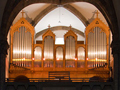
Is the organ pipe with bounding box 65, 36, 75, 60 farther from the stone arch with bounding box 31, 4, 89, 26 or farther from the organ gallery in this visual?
the stone arch with bounding box 31, 4, 89, 26

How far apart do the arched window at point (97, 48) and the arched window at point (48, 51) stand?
114 inches

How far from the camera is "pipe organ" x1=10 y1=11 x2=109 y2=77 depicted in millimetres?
25688

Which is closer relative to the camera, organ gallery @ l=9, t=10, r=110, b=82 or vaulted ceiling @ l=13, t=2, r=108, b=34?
organ gallery @ l=9, t=10, r=110, b=82

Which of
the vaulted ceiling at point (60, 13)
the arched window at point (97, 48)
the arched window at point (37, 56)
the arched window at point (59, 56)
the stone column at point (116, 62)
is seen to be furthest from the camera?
the vaulted ceiling at point (60, 13)

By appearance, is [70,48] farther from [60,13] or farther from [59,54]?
[60,13]

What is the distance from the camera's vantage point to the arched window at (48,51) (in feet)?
84.9

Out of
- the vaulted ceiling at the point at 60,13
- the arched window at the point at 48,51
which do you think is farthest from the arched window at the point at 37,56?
the vaulted ceiling at the point at 60,13

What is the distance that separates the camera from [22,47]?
25969mm

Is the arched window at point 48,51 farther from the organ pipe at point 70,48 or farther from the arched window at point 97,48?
the arched window at point 97,48

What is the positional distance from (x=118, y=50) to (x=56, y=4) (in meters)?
6.24

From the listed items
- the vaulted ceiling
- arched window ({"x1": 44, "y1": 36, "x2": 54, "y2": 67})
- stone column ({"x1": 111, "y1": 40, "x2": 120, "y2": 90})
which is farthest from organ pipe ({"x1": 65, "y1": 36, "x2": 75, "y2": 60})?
stone column ({"x1": 111, "y1": 40, "x2": 120, "y2": 90})

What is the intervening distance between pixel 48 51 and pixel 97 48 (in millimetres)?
3779

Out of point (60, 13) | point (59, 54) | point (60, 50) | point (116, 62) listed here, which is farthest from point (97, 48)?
point (60, 13)

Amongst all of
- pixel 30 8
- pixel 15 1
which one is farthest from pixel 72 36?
pixel 15 1
